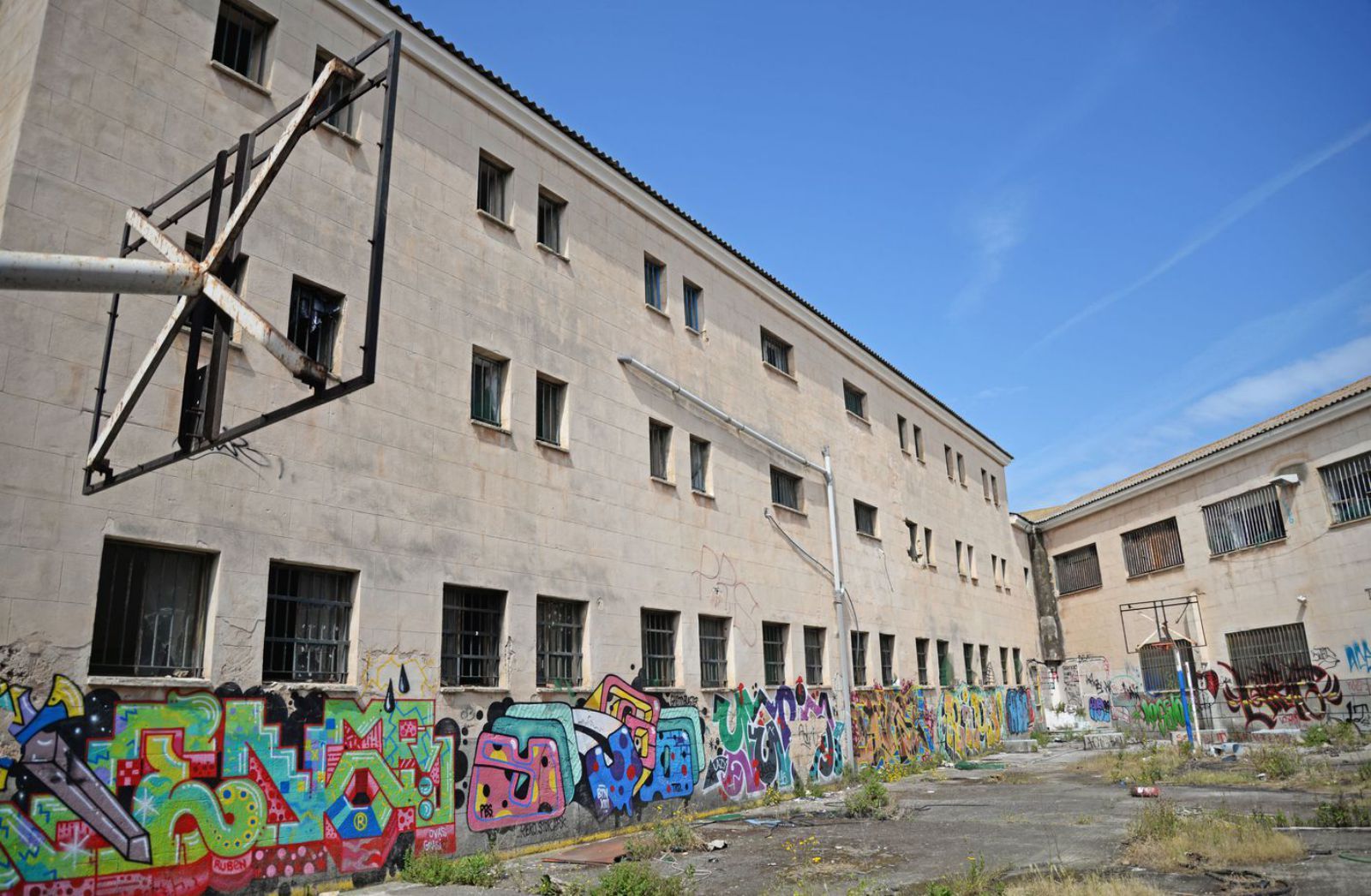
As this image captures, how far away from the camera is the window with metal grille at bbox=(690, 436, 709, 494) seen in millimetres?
17172

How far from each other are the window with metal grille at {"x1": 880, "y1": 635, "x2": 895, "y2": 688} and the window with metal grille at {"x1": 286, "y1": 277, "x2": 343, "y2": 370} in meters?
16.2

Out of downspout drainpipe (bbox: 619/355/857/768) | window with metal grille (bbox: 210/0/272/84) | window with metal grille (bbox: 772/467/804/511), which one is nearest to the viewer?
window with metal grille (bbox: 210/0/272/84)

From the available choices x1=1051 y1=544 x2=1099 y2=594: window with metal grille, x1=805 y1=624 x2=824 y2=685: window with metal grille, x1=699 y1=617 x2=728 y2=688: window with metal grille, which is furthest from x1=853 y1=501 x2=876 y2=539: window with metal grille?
x1=1051 y1=544 x2=1099 y2=594: window with metal grille

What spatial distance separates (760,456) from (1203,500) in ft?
58.4

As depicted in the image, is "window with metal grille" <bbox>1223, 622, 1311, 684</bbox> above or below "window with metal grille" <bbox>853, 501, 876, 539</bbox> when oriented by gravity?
below

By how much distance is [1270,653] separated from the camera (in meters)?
26.0

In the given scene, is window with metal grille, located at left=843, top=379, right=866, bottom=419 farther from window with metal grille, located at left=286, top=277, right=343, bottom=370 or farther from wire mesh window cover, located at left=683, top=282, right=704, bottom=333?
Answer: window with metal grille, located at left=286, top=277, right=343, bottom=370

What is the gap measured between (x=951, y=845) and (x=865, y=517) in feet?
42.1

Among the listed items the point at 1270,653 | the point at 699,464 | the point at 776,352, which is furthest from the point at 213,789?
→ the point at 1270,653

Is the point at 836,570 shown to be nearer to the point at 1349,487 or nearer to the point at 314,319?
the point at 314,319

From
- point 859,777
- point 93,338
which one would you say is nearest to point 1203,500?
point 859,777

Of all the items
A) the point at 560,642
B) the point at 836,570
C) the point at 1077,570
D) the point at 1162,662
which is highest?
the point at 1077,570

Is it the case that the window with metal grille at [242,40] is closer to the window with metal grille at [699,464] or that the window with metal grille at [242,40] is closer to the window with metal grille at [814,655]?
the window with metal grille at [699,464]

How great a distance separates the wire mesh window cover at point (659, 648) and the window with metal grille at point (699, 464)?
274cm
